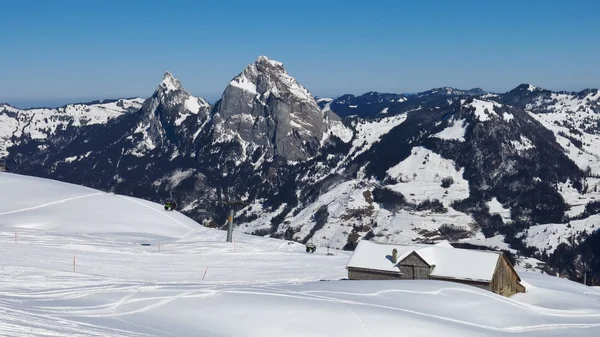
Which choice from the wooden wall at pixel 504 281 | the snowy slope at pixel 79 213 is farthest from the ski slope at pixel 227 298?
the snowy slope at pixel 79 213

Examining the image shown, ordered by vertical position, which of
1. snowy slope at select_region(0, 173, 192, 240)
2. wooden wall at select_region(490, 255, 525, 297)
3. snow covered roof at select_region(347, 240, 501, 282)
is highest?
snowy slope at select_region(0, 173, 192, 240)

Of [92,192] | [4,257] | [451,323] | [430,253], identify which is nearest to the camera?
[451,323]

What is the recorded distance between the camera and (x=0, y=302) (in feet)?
105

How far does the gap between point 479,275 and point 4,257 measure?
42.3 m

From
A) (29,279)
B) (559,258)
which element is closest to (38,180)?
(29,279)

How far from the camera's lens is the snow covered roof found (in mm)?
59500

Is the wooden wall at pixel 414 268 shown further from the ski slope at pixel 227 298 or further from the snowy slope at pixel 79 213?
the snowy slope at pixel 79 213

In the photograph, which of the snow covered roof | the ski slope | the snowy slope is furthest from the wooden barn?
the snowy slope

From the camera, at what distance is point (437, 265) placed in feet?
206

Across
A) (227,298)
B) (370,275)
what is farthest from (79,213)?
(227,298)

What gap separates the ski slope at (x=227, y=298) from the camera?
32188mm

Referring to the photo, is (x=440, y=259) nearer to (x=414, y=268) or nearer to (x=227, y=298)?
(x=414, y=268)

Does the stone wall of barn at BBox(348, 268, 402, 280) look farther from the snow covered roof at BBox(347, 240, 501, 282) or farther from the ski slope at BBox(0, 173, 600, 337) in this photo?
the ski slope at BBox(0, 173, 600, 337)

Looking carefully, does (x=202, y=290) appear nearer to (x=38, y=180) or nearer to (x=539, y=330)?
(x=539, y=330)
